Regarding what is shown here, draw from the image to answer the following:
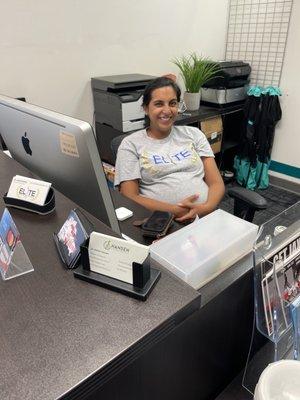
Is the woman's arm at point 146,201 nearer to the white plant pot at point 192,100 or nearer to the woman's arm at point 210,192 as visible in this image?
the woman's arm at point 210,192

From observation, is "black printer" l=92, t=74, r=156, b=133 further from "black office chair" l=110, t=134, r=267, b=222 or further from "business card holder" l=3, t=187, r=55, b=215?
"business card holder" l=3, t=187, r=55, b=215

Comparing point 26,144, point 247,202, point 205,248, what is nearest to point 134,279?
point 205,248

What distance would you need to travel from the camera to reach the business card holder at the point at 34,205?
80 centimetres

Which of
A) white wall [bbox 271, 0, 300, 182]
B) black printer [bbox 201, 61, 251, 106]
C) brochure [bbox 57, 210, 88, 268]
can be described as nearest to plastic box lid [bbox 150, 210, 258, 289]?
brochure [bbox 57, 210, 88, 268]

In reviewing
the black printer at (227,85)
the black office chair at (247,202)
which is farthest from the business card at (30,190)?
the black printer at (227,85)

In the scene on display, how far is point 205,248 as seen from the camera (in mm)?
773

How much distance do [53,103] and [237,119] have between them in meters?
1.97

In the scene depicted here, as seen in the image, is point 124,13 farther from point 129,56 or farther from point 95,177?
point 95,177

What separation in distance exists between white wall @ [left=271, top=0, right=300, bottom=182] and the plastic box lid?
2.61 m

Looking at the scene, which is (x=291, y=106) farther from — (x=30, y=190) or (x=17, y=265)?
(x=17, y=265)

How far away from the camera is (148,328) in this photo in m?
0.48

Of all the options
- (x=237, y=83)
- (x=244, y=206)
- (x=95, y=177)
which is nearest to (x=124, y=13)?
(x=237, y=83)

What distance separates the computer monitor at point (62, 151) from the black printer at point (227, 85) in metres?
2.33

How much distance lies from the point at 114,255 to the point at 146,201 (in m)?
0.89
